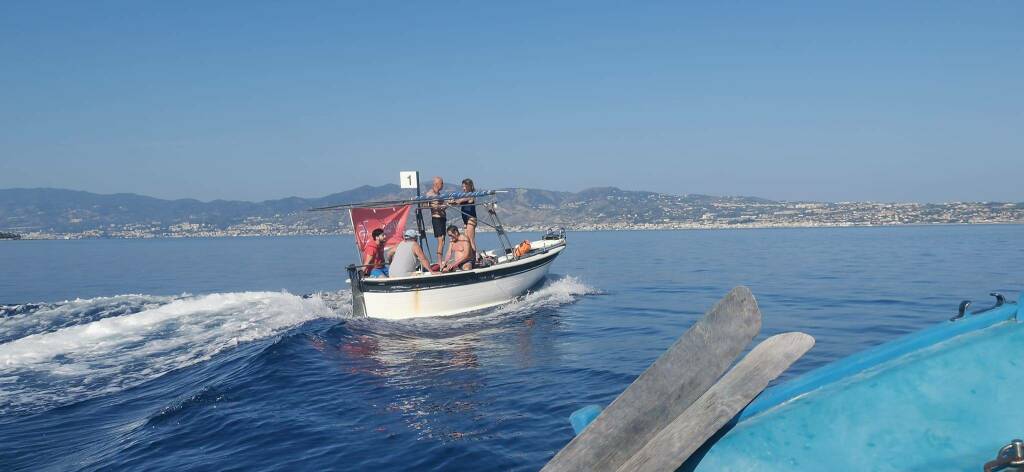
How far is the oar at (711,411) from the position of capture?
2578 millimetres

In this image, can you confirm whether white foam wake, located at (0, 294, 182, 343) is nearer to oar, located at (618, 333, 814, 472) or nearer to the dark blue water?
the dark blue water

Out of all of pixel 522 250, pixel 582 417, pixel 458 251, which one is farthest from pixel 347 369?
pixel 522 250

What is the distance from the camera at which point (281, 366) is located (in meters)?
11.6

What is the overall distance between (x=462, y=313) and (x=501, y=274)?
5.73ft

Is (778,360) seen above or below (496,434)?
above

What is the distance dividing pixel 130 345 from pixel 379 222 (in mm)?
7451

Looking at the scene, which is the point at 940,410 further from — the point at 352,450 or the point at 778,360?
the point at 352,450

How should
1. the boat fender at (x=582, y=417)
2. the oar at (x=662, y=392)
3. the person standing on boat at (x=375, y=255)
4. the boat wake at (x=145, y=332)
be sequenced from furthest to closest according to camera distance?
1. the person standing on boat at (x=375, y=255)
2. the boat wake at (x=145, y=332)
3. the boat fender at (x=582, y=417)
4. the oar at (x=662, y=392)

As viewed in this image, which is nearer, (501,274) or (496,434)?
(496,434)

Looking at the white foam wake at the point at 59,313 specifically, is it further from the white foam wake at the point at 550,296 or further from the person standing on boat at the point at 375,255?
the white foam wake at the point at 550,296

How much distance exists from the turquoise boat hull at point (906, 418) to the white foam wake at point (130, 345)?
10642 millimetres

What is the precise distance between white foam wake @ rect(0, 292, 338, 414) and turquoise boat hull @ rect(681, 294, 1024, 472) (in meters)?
10.6

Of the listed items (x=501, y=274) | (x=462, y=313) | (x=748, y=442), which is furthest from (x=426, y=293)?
(x=748, y=442)

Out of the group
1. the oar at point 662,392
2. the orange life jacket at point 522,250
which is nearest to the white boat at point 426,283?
the orange life jacket at point 522,250
